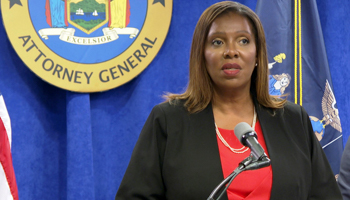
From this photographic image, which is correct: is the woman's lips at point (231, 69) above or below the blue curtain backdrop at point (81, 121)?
above

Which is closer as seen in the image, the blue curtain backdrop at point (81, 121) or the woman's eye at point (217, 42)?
the woman's eye at point (217, 42)

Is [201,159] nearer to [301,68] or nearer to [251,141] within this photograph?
[251,141]

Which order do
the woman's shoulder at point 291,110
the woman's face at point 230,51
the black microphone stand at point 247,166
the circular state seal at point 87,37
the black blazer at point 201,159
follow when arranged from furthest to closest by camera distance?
the circular state seal at point 87,37 → the woman's shoulder at point 291,110 → the woman's face at point 230,51 → the black blazer at point 201,159 → the black microphone stand at point 247,166

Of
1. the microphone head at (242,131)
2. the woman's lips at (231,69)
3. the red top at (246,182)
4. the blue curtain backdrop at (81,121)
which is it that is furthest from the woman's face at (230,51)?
the blue curtain backdrop at (81,121)

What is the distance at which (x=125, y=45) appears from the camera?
271cm

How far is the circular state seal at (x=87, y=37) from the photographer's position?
2.56 metres

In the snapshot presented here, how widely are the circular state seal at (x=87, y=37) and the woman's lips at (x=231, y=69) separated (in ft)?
4.44

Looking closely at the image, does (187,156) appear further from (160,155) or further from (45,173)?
(45,173)

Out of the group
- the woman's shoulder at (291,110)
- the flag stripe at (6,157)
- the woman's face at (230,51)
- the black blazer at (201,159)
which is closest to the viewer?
the black blazer at (201,159)

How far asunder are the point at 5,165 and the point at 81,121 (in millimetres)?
589

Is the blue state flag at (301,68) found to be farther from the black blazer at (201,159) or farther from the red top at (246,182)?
the red top at (246,182)

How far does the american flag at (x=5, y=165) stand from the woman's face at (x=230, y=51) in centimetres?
126

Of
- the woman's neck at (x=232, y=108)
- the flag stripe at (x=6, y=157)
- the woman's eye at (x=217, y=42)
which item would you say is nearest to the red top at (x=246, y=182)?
the woman's neck at (x=232, y=108)

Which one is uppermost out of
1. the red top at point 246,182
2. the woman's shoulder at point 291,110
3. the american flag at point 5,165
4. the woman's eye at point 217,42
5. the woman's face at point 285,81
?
the woman's eye at point 217,42
